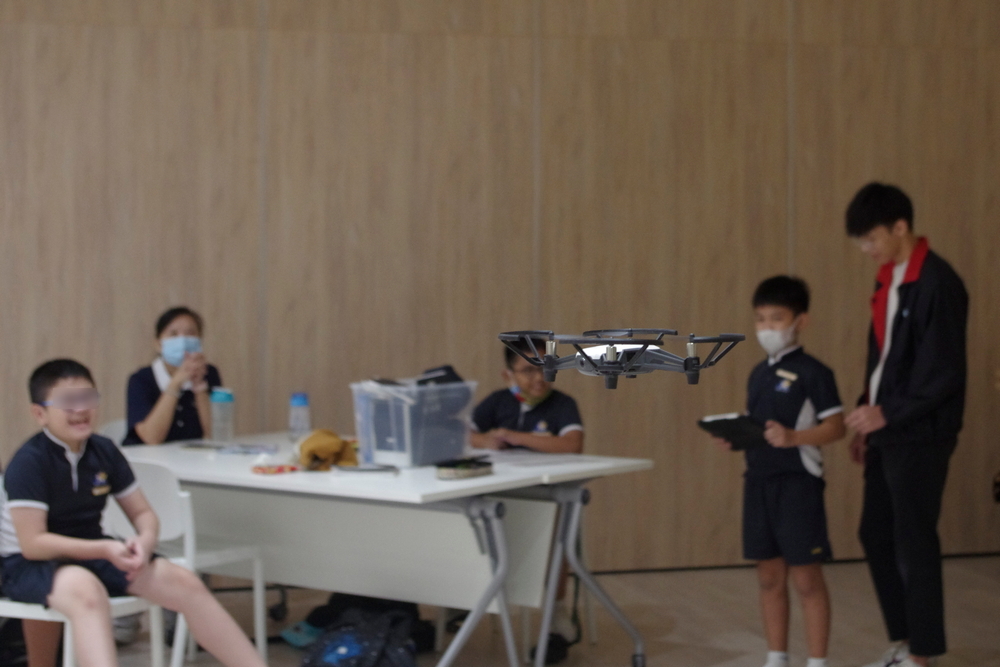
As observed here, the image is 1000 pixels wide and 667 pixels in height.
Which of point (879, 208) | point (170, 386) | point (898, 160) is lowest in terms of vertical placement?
point (170, 386)

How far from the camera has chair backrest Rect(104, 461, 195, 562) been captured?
3.04m

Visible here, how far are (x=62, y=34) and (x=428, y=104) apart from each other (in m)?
1.59

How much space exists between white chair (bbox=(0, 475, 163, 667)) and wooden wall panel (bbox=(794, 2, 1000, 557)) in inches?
131

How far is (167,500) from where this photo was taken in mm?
3078

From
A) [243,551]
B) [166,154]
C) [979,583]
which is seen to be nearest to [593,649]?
[243,551]

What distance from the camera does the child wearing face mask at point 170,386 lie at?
12.7ft

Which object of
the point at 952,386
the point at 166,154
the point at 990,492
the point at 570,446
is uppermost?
the point at 166,154

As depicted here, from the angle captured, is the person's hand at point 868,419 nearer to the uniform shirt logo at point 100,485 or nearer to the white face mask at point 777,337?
the white face mask at point 777,337

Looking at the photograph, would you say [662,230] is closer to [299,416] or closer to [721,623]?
[721,623]

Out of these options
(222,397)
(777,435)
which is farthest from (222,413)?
(777,435)

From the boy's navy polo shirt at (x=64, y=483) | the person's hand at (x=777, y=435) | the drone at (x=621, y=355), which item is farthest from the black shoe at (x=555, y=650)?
the drone at (x=621, y=355)

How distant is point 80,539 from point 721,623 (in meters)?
2.43

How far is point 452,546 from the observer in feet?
10.6

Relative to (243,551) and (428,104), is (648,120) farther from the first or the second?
(243,551)
